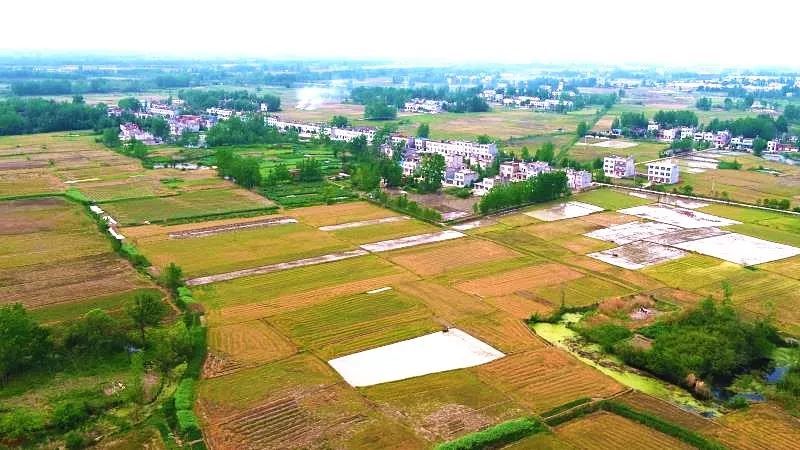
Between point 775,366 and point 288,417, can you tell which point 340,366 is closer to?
point 288,417

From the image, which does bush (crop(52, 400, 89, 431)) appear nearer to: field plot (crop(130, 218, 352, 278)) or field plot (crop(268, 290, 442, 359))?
field plot (crop(268, 290, 442, 359))

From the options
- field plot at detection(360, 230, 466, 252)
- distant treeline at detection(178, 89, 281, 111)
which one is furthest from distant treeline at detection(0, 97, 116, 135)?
field plot at detection(360, 230, 466, 252)

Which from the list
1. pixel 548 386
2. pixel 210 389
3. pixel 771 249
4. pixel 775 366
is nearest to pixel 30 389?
pixel 210 389

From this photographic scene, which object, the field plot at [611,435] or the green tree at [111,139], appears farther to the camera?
the green tree at [111,139]

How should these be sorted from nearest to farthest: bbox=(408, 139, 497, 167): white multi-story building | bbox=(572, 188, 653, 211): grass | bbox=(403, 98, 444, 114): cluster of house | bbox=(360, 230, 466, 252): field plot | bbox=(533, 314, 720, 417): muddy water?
bbox=(533, 314, 720, 417): muddy water → bbox=(360, 230, 466, 252): field plot → bbox=(572, 188, 653, 211): grass → bbox=(408, 139, 497, 167): white multi-story building → bbox=(403, 98, 444, 114): cluster of house

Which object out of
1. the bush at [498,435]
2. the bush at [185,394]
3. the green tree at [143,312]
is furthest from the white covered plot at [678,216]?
the bush at [185,394]

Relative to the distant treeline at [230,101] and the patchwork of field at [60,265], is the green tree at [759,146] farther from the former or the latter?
the distant treeline at [230,101]

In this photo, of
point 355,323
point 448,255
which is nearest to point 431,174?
point 448,255
